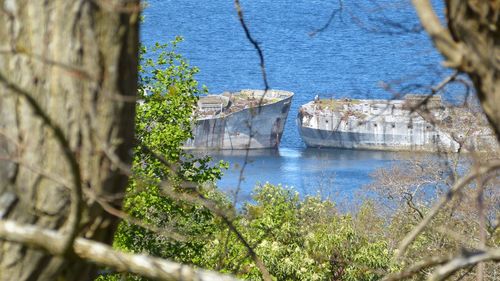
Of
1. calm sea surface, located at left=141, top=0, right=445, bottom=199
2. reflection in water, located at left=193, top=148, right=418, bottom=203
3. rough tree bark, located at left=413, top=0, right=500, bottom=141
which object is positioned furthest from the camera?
calm sea surface, located at left=141, top=0, right=445, bottom=199

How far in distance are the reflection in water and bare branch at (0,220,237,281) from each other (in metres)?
26.7

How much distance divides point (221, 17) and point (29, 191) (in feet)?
180

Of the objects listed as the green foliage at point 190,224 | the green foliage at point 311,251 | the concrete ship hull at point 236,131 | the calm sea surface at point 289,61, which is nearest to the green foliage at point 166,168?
the green foliage at point 190,224

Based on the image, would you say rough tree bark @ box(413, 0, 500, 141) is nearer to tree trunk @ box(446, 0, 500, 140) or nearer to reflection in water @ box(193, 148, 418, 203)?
tree trunk @ box(446, 0, 500, 140)

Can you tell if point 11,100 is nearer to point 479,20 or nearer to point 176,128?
point 479,20

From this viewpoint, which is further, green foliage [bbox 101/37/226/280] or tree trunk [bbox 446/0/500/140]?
green foliage [bbox 101/37/226/280]

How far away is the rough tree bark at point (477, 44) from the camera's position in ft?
6.03

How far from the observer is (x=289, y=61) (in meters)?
48.2

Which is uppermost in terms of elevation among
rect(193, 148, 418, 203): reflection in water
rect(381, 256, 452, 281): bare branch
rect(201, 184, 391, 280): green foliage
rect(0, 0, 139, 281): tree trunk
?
→ rect(0, 0, 139, 281): tree trunk

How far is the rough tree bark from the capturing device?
6.03ft

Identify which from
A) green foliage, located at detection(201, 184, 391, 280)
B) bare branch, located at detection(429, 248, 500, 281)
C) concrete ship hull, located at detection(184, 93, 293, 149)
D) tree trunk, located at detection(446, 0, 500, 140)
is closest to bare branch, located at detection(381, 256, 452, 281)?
bare branch, located at detection(429, 248, 500, 281)

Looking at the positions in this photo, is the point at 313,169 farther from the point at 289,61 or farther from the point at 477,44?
the point at 477,44

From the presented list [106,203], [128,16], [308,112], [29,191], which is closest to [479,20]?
[128,16]

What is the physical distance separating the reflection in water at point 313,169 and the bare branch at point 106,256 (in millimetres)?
26671
